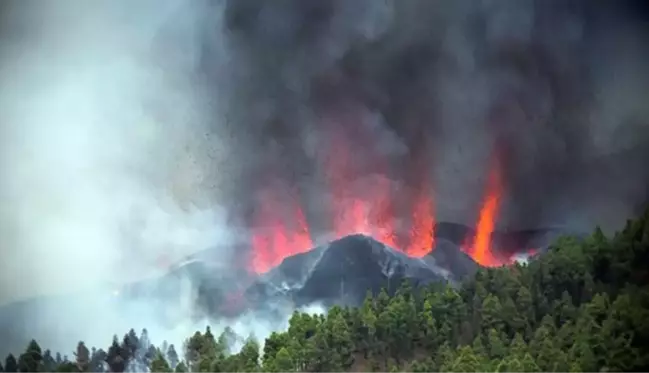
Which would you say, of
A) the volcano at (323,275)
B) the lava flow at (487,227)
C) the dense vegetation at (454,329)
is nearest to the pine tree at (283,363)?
the dense vegetation at (454,329)

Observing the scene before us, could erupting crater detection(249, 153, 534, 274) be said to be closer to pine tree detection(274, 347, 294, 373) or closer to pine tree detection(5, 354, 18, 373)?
pine tree detection(274, 347, 294, 373)

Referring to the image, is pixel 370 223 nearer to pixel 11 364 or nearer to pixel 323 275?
pixel 323 275

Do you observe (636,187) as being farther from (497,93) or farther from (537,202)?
(497,93)

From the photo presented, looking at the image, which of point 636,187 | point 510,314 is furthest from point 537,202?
point 510,314

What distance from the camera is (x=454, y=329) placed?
7750mm

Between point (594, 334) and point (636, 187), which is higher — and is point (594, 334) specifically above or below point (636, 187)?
below

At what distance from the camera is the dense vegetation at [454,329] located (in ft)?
23.2

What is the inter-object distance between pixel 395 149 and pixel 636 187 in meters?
2.54

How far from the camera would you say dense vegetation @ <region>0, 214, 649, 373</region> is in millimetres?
7062

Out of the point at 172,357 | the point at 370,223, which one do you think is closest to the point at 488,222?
the point at 370,223

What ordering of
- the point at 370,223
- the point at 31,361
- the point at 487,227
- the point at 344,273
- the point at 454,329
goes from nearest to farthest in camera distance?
the point at 454,329 → the point at 31,361 → the point at 344,273 → the point at 487,227 → the point at 370,223

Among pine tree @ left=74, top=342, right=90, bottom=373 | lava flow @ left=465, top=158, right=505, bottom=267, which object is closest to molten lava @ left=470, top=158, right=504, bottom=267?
lava flow @ left=465, top=158, right=505, bottom=267

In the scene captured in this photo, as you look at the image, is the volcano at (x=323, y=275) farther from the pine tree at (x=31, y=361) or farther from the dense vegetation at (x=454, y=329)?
the pine tree at (x=31, y=361)

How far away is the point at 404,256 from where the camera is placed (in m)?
9.76
